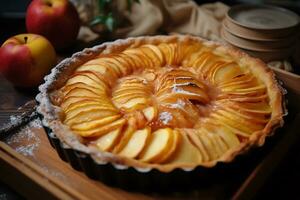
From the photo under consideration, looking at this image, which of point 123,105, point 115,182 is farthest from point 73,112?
point 115,182

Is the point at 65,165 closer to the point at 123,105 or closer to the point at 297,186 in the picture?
the point at 123,105

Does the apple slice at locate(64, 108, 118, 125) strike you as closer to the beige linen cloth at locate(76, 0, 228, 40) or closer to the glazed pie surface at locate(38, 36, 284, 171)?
the glazed pie surface at locate(38, 36, 284, 171)

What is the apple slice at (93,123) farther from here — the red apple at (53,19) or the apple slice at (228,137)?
the red apple at (53,19)

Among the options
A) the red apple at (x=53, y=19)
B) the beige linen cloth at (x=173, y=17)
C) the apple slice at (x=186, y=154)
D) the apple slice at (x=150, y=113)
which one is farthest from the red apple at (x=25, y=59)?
the apple slice at (x=186, y=154)

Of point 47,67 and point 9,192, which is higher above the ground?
point 47,67

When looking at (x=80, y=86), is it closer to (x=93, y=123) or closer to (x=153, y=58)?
(x=93, y=123)

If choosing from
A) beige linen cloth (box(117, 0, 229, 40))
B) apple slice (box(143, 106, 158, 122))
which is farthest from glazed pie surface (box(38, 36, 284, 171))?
beige linen cloth (box(117, 0, 229, 40))

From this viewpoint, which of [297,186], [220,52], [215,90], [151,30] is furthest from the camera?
[151,30]

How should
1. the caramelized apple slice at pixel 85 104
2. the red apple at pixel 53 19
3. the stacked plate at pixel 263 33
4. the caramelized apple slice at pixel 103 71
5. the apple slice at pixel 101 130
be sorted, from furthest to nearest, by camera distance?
the red apple at pixel 53 19
the stacked plate at pixel 263 33
the caramelized apple slice at pixel 103 71
the caramelized apple slice at pixel 85 104
the apple slice at pixel 101 130
